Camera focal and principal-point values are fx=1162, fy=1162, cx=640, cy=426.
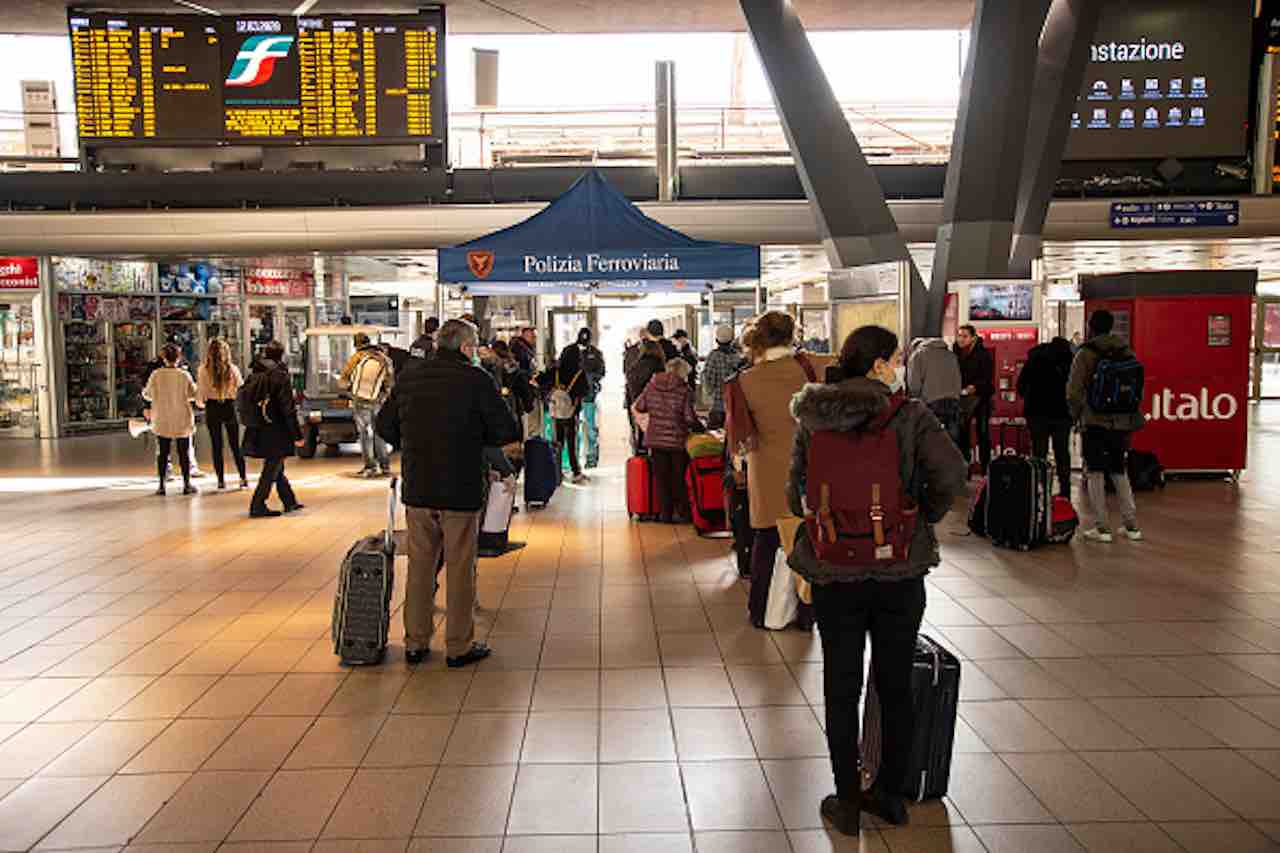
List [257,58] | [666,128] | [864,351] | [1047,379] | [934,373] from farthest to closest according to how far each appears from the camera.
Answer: [666,128] < [257,58] < [1047,379] < [934,373] < [864,351]

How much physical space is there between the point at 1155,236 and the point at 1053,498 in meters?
9.12

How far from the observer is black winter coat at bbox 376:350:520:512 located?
18.2 ft

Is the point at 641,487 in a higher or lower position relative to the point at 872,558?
lower

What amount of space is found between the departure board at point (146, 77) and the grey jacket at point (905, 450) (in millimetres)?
12639

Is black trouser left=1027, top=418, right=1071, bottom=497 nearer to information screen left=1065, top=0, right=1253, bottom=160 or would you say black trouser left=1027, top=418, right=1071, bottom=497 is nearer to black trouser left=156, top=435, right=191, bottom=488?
information screen left=1065, top=0, right=1253, bottom=160

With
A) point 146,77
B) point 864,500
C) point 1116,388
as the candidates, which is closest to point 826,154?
point 1116,388

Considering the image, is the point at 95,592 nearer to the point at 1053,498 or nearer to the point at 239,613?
the point at 239,613

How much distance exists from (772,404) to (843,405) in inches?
95.3

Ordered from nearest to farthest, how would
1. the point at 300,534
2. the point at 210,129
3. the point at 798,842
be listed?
the point at 798,842 < the point at 300,534 < the point at 210,129

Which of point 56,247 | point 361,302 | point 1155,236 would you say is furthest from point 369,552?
point 361,302

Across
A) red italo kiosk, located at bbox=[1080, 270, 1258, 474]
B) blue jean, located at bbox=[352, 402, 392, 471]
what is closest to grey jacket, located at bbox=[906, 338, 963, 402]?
red italo kiosk, located at bbox=[1080, 270, 1258, 474]

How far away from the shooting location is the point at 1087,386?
338 inches

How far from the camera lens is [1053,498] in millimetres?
8828

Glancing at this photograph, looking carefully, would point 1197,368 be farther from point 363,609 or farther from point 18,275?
point 18,275
